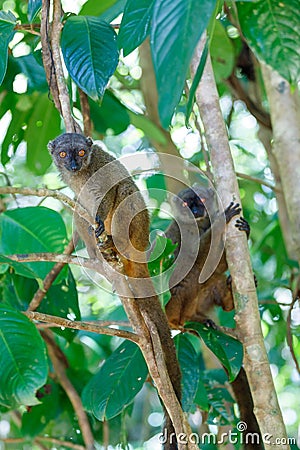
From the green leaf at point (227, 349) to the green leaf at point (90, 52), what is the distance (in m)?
1.40

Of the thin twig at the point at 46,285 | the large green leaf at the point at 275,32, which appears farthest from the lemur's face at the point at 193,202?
the large green leaf at the point at 275,32

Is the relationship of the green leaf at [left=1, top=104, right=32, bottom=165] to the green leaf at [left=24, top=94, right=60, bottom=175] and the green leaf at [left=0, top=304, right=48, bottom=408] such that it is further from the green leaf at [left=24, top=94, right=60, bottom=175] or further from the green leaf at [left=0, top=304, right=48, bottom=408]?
the green leaf at [left=0, top=304, right=48, bottom=408]

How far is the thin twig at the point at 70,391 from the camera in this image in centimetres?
404

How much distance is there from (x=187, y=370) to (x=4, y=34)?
6.58 ft

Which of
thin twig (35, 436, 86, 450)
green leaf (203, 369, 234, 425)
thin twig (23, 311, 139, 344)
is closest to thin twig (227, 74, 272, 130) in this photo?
green leaf (203, 369, 234, 425)

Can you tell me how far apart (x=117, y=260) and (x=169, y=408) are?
81 cm

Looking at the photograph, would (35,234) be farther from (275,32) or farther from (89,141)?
(275,32)

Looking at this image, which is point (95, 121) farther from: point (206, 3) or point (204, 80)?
point (206, 3)

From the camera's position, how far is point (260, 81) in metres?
5.69

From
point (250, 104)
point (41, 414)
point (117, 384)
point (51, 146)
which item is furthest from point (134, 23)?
point (41, 414)

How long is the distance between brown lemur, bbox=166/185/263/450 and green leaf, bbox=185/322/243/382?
0.93 metres

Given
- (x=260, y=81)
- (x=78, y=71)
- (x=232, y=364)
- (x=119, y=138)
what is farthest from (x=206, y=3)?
(x=119, y=138)

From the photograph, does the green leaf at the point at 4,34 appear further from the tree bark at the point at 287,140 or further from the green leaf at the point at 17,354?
the tree bark at the point at 287,140

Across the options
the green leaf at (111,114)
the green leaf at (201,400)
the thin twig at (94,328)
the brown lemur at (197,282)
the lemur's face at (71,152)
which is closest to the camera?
the thin twig at (94,328)
